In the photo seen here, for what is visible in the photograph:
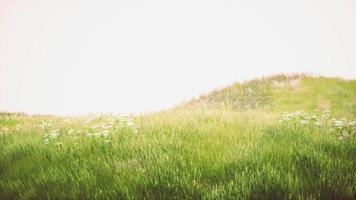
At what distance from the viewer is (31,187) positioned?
342 centimetres

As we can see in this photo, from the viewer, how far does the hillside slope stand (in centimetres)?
1703

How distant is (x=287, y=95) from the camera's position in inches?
752

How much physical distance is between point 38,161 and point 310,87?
63.6 feet

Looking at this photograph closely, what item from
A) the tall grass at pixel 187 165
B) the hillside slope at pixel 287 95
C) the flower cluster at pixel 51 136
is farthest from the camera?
the hillside slope at pixel 287 95

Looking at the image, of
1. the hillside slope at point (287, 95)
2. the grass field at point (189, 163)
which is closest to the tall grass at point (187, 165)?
the grass field at point (189, 163)

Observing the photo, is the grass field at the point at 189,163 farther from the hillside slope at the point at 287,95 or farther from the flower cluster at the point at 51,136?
the hillside slope at the point at 287,95

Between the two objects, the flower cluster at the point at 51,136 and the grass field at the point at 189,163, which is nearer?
the grass field at the point at 189,163

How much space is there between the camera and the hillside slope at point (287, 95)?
671 inches

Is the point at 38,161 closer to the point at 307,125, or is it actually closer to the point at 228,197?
the point at 228,197

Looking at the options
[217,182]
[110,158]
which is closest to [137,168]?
[110,158]

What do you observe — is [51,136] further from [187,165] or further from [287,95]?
[287,95]

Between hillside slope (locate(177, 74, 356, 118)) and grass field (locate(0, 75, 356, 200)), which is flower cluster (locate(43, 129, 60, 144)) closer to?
grass field (locate(0, 75, 356, 200))

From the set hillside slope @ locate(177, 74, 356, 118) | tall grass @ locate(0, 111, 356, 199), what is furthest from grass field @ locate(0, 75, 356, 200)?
hillside slope @ locate(177, 74, 356, 118)

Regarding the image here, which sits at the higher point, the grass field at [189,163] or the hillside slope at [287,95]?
the hillside slope at [287,95]
